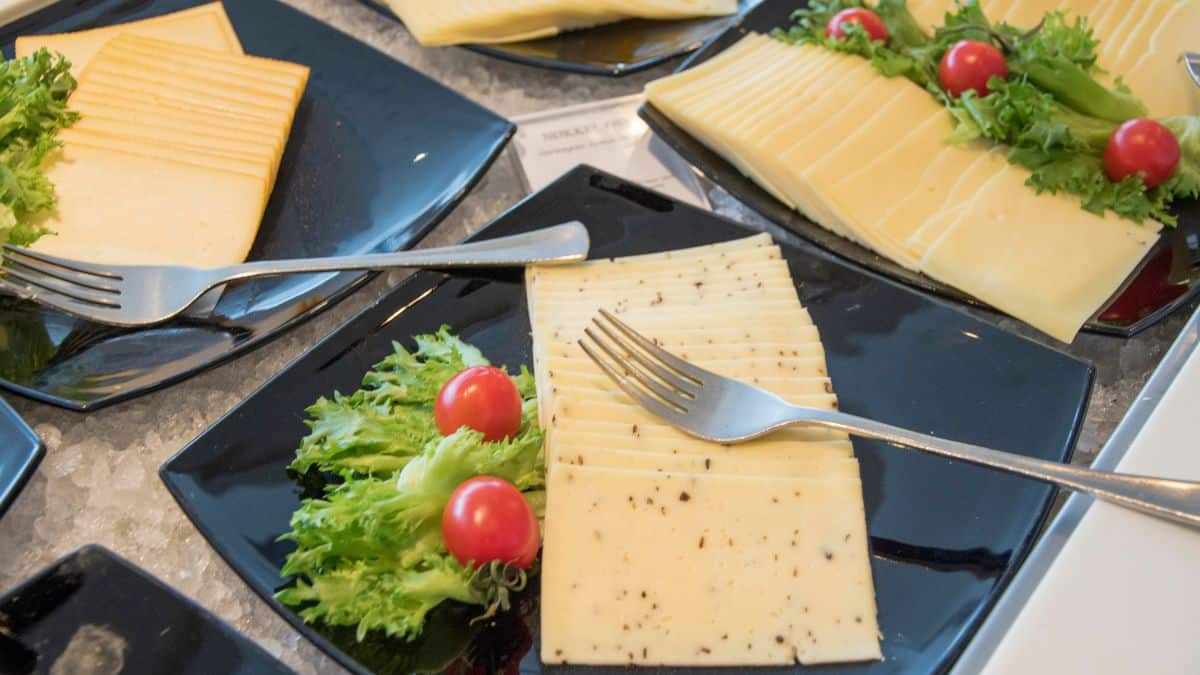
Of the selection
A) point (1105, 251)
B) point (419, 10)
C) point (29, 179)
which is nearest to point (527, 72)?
point (419, 10)

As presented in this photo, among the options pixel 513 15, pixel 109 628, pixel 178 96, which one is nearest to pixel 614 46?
pixel 513 15

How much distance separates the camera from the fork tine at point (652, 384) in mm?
1672

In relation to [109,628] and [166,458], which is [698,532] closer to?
[109,628]

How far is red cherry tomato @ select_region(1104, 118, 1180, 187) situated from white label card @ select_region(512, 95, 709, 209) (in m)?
0.94

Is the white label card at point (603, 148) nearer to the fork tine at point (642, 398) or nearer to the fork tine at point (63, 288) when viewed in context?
the fork tine at point (642, 398)

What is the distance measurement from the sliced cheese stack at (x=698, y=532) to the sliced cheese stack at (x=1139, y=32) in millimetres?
1348

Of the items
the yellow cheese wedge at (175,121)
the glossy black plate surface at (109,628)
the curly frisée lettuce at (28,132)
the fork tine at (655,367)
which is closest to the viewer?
the glossy black plate surface at (109,628)

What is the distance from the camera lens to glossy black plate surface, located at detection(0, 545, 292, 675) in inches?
53.4

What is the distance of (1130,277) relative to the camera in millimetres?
2064

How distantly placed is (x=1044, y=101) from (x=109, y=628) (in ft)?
7.29

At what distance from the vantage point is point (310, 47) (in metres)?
2.62

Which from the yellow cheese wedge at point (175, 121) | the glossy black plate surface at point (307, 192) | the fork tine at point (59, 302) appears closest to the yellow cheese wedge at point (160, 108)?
the yellow cheese wedge at point (175, 121)

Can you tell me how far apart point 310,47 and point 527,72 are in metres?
0.60

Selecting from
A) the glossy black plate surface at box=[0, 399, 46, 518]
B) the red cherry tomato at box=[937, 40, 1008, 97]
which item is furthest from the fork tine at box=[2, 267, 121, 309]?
the red cherry tomato at box=[937, 40, 1008, 97]
